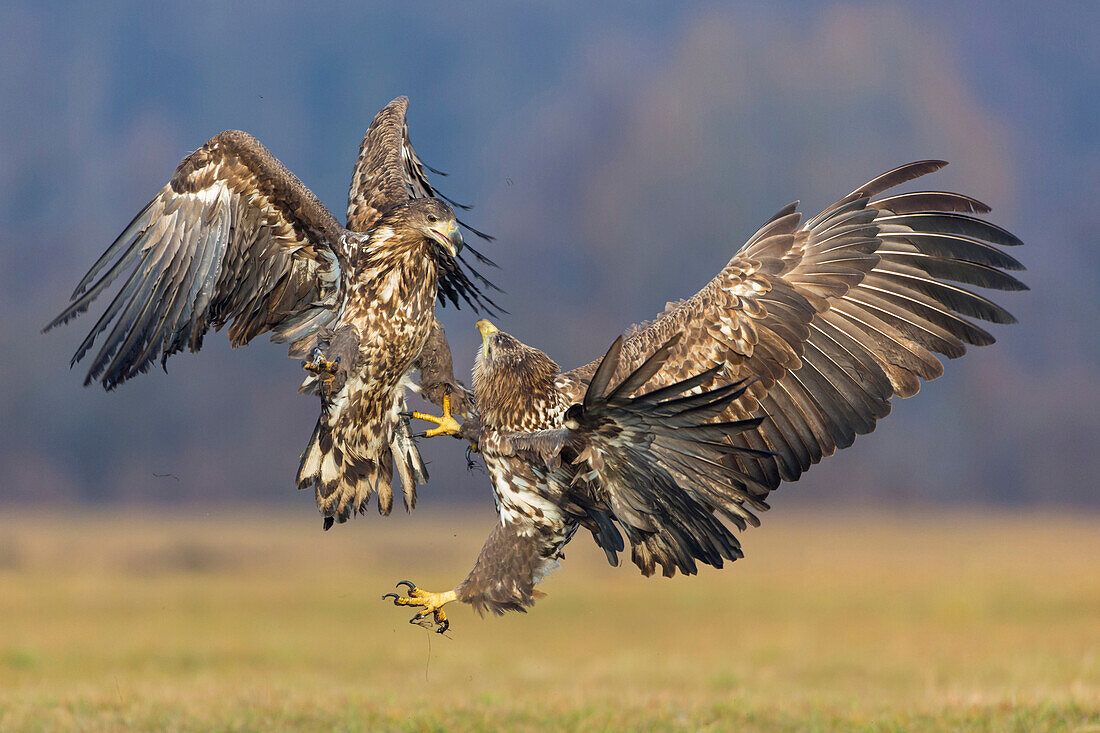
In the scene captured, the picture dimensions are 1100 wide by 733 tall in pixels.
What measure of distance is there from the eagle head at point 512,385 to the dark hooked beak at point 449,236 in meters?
0.68

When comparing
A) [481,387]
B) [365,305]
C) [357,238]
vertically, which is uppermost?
[357,238]

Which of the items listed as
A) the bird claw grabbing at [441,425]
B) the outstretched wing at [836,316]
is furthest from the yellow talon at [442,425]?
the outstretched wing at [836,316]

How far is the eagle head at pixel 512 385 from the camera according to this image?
741 cm

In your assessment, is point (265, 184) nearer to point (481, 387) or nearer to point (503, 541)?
point (481, 387)

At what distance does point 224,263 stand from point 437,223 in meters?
1.55

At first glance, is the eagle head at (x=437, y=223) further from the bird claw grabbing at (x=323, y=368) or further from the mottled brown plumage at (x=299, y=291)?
the bird claw grabbing at (x=323, y=368)

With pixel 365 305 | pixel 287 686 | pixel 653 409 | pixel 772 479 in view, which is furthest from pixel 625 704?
pixel 653 409

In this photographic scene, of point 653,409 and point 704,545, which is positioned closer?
point 653,409

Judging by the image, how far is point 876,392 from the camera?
25.8ft

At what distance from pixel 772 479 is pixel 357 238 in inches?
123

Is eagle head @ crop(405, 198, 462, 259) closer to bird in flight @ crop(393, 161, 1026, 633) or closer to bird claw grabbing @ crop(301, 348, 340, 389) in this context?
bird in flight @ crop(393, 161, 1026, 633)

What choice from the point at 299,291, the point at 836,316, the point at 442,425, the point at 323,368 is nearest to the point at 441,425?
the point at 442,425

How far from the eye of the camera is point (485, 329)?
7863 millimetres

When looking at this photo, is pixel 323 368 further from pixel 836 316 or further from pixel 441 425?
pixel 836 316
